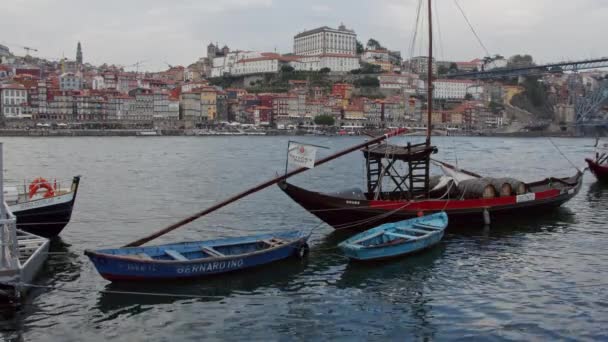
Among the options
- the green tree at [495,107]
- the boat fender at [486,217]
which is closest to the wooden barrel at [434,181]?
the boat fender at [486,217]

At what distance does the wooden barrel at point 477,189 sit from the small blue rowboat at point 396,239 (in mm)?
2638

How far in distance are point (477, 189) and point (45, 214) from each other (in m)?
12.1

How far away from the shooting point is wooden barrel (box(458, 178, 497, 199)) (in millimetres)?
18172

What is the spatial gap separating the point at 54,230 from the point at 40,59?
203 metres

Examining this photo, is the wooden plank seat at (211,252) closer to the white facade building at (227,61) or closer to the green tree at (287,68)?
the green tree at (287,68)

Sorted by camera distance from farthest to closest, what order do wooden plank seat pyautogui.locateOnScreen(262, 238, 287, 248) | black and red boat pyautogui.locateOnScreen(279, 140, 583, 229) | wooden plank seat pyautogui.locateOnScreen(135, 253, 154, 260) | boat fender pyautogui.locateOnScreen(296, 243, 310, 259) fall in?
black and red boat pyautogui.locateOnScreen(279, 140, 583, 229) → boat fender pyautogui.locateOnScreen(296, 243, 310, 259) → wooden plank seat pyautogui.locateOnScreen(262, 238, 287, 248) → wooden plank seat pyautogui.locateOnScreen(135, 253, 154, 260)

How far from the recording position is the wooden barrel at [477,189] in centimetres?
1817

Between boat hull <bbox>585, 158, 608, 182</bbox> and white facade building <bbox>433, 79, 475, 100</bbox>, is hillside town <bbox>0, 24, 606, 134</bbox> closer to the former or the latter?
→ white facade building <bbox>433, 79, 475, 100</bbox>

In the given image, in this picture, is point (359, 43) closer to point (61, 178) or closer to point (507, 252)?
point (61, 178)

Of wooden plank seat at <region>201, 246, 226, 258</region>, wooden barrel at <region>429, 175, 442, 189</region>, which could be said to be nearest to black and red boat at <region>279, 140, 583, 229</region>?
wooden barrel at <region>429, 175, 442, 189</region>

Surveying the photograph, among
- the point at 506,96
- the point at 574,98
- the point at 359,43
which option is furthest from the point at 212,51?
the point at 574,98

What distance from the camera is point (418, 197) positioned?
Result: 17.7m

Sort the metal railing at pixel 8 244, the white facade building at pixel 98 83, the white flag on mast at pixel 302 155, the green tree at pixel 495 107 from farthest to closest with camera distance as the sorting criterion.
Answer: the green tree at pixel 495 107 < the white facade building at pixel 98 83 < the white flag on mast at pixel 302 155 < the metal railing at pixel 8 244

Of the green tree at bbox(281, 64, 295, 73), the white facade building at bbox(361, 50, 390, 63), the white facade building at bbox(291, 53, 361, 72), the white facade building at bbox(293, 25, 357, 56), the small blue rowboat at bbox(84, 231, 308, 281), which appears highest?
the white facade building at bbox(293, 25, 357, 56)
